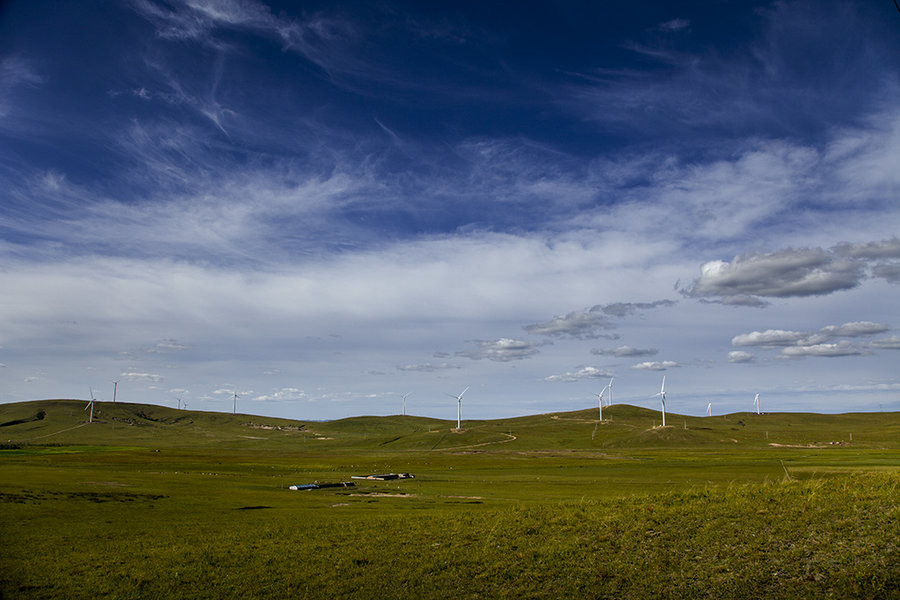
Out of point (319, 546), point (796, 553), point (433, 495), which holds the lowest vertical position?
point (433, 495)

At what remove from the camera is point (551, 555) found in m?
20.1

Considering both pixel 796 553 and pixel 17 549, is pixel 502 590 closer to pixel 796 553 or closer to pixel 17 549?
pixel 796 553

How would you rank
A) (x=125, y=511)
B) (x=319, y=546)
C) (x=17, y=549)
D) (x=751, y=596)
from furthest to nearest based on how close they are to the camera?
(x=125, y=511) → (x=17, y=549) → (x=319, y=546) → (x=751, y=596)

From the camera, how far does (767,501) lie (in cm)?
2272

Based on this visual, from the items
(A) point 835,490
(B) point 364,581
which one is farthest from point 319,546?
(A) point 835,490

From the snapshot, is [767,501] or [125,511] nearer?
[767,501]

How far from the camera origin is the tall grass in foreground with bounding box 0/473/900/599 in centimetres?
1675

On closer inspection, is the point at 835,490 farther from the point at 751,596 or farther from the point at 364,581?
the point at 364,581

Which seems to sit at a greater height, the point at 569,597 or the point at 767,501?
the point at 767,501

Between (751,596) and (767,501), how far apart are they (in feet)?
27.1

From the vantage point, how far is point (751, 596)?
15.7 meters

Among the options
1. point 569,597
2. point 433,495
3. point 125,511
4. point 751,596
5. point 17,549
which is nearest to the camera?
point 751,596

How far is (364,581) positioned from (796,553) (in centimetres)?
1364

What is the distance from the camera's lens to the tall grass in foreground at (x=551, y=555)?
16.8m
